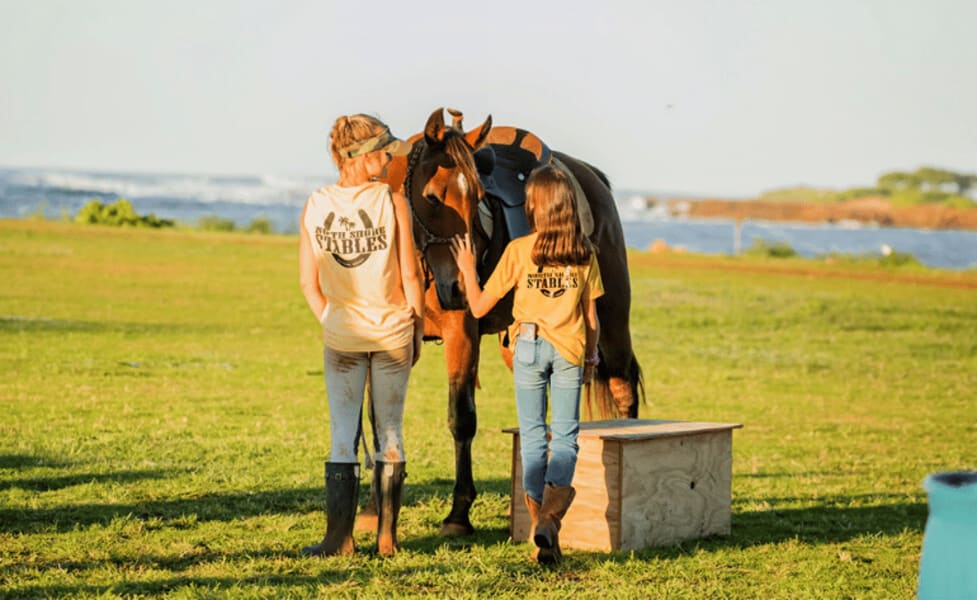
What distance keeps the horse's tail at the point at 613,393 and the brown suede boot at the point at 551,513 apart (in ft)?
8.40

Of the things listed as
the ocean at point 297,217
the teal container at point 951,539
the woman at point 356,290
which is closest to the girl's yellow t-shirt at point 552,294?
the woman at point 356,290

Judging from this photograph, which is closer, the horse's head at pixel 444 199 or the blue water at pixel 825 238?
the horse's head at pixel 444 199

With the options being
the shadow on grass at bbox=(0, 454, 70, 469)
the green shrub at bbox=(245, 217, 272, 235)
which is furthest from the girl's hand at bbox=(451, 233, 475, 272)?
the green shrub at bbox=(245, 217, 272, 235)

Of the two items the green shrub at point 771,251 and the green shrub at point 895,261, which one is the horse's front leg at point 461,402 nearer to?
the green shrub at point 895,261

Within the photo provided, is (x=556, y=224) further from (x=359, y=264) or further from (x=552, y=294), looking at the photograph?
(x=359, y=264)

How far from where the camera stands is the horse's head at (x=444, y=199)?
6.76 m

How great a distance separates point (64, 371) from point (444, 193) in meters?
8.90

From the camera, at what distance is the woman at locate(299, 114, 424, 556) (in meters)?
6.27

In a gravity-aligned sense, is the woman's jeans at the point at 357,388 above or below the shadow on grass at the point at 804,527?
above

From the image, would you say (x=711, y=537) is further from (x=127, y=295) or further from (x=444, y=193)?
(x=127, y=295)

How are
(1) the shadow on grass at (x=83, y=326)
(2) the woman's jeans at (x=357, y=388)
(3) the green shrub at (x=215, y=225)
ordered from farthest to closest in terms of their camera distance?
(3) the green shrub at (x=215, y=225) → (1) the shadow on grass at (x=83, y=326) → (2) the woman's jeans at (x=357, y=388)

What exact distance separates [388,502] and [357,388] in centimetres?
62

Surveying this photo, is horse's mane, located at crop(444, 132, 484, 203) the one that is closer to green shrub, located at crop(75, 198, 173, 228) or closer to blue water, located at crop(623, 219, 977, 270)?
green shrub, located at crop(75, 198, 173, 228)

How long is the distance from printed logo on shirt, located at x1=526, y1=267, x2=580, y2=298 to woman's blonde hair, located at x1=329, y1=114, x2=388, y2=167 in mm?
1043
